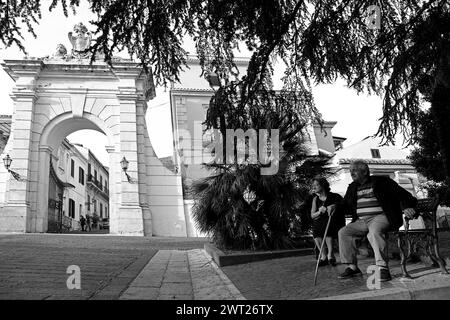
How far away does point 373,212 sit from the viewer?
177 inches

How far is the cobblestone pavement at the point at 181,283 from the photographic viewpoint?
432cm

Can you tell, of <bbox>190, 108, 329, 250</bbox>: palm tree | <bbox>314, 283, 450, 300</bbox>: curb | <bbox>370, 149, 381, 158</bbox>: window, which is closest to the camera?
<bbox>314, 283, 450, 300</bbox>: curb

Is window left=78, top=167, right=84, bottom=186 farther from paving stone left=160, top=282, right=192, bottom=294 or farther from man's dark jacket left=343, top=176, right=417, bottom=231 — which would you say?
man's dark jacket left=343, top=176, right=417, bottom=231

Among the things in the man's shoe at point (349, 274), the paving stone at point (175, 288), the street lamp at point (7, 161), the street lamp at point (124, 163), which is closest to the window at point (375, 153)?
the street lamp at point (124, 163)

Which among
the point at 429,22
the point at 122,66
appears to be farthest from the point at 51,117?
the point at 429,22

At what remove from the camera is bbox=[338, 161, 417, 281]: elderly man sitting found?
429 centimetres

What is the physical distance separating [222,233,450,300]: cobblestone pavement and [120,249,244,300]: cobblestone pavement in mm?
205

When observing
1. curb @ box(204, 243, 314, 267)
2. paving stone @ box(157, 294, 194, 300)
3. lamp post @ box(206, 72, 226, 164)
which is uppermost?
lamp post @ box(206, 72, 226, 164)

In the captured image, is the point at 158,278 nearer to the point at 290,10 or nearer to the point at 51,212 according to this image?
the point at 290,10

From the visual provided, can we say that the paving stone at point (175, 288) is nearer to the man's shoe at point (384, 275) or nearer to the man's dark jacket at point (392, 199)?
the man's shoe at point (384, 275)

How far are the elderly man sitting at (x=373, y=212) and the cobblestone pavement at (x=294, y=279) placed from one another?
268 millimetres

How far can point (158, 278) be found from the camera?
18.0 feet

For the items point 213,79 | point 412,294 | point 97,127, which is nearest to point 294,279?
point 412,294

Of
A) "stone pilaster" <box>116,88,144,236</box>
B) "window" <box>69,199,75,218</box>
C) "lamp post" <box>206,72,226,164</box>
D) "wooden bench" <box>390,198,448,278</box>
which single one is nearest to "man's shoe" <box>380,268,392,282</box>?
"wooden bench" <box>390,198,448,278</box>
